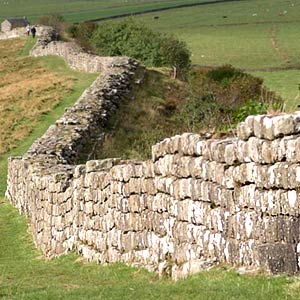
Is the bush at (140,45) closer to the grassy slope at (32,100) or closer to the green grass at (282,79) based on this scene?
the green grass at (282,79)

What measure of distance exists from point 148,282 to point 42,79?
41916 mm

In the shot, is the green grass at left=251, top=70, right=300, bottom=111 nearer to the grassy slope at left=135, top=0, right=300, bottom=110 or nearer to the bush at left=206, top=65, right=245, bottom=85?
the grassy slope at left=135, top=0, right=300, bottom=110

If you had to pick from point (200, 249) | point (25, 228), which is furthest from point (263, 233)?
point (25, 228)

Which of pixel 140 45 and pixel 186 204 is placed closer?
pixel 186 204

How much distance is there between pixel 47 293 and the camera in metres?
13.9

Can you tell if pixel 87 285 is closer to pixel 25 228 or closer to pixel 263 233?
pixel 263 233

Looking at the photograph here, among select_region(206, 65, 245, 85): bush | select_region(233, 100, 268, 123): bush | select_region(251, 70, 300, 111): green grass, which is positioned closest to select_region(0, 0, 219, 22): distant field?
select_region(251, 70, 300, 111): green grass

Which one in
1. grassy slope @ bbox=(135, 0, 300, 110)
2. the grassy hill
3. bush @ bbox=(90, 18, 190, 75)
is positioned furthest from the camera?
grassy slope @ bbox=(135, 0, 300, 110)

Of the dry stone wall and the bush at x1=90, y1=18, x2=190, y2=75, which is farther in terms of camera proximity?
the bush at x1=90, y1=18, x2=190, y2=75

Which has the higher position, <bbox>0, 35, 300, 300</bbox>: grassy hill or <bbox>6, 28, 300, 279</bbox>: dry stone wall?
<bbox>6, 28, 300, 279</bbox>: dry stone wall

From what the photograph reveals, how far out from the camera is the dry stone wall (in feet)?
39.5

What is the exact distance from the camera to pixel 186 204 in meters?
14.9

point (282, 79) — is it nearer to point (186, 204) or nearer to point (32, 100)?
point (32, 100)

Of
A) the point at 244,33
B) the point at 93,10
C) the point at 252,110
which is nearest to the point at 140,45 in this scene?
the point at 252,110
